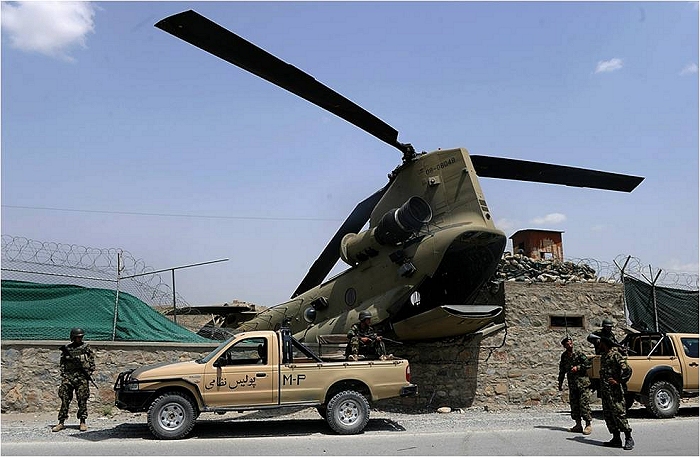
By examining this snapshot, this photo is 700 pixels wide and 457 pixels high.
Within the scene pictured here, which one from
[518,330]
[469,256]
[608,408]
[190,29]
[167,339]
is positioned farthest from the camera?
[518,330]

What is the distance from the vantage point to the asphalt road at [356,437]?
8.13 m

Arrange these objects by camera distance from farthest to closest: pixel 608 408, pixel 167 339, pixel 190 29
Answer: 1. pixel 167 339
2. pixel 190 29
3. pixel 608 408

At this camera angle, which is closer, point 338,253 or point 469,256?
point 469,256

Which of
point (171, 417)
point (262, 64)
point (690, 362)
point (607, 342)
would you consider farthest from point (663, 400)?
point (262, 64)

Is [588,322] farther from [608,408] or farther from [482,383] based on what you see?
[608,408]

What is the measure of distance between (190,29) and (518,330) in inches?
381

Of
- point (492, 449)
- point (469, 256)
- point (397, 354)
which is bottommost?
point (492, 449)

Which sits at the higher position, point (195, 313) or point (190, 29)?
point (190, 29)

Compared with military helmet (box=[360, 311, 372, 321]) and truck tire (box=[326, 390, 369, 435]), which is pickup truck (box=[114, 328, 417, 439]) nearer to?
truck tire (box=[326, 390, 369, 435])

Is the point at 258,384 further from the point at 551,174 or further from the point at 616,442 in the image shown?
the point at 551,174

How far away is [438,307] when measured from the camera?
1161 centimetres

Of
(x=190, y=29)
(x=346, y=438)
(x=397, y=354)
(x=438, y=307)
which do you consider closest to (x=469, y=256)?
(x=438, y=307)

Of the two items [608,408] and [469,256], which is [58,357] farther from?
[608,408]

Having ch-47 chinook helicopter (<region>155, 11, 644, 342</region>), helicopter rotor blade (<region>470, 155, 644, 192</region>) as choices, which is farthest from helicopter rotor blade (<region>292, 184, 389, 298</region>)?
helicopter rotor blade (<region>470, 155, 644, 192</region>)
